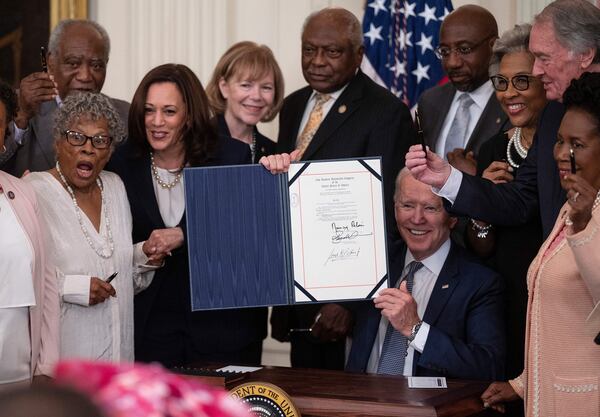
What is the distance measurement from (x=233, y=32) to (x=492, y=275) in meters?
3.66

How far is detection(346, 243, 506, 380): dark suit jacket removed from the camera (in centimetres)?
356

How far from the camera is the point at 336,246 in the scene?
3.71m

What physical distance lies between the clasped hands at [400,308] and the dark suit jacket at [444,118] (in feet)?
3.79

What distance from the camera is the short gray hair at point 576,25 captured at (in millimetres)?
3316

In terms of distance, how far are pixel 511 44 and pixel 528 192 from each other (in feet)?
2.33

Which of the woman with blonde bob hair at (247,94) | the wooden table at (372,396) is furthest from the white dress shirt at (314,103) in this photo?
the wooden table at (372,396)

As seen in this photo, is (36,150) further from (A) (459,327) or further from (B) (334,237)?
(A) (459,327)

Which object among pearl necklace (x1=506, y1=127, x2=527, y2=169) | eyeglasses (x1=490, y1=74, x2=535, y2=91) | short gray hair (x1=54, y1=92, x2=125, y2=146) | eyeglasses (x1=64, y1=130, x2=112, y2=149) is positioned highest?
eyeglasses (x1=490, y1=74, x2=535, y2=91)

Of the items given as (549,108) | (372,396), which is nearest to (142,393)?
(372,396)

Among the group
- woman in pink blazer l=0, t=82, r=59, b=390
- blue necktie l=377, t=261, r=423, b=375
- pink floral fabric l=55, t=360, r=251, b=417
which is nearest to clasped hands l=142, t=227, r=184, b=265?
woman in pink blazer l=0, t=82, r=59, b=390

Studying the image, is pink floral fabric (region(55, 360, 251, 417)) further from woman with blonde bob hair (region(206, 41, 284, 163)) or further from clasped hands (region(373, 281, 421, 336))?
woman with blonde bob hair (region(206, 41, 284, 163))

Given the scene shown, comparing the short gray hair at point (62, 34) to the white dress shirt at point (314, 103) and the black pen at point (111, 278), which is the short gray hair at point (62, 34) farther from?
the black pen at point (111, 278)

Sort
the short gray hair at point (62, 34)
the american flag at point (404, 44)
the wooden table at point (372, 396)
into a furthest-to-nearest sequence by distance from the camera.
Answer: the american flag at point (404, 44) → the short gray hair at point (62, 34) → the wooden table at point (372, 396)

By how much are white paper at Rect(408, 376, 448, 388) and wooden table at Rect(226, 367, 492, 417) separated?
25 mm
